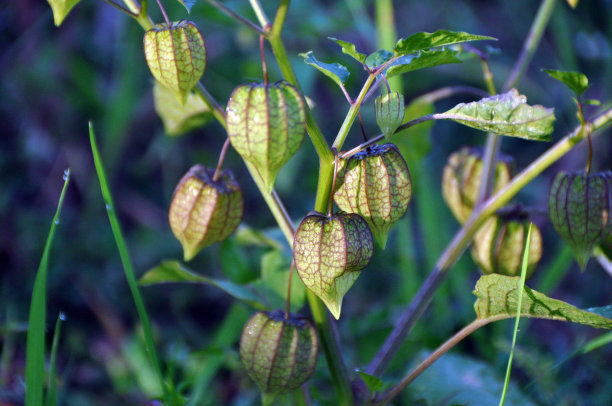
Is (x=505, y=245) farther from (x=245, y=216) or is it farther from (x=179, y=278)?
(x=245, y=216)

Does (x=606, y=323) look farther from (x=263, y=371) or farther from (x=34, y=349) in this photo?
(x=34, y=349)

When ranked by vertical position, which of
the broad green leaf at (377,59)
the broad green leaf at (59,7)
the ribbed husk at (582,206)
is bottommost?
the ribbed husk at (582,206)

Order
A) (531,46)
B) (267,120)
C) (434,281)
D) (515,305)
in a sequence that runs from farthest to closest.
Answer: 1. (531,46)
2. (434,281)
3. (515,305)
4. (267,120)

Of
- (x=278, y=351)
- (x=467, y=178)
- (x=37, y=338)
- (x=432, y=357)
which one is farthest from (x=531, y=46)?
(x=37, y=338)

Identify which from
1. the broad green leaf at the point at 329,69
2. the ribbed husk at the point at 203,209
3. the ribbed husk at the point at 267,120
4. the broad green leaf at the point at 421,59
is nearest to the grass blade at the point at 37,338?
the ribbed husk at the point at 203,209

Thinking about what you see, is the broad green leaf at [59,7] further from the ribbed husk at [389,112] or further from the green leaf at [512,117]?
the green leaf at [512,117]

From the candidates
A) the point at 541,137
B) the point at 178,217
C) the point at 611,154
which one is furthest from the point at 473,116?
the point at 611,154
